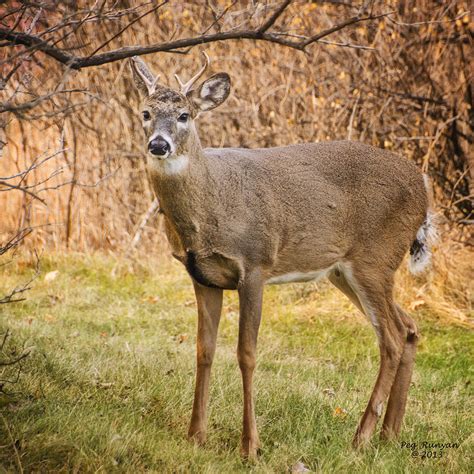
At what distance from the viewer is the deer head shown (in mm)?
4207

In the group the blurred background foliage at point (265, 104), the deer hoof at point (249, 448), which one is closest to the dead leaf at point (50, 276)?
the blurred background foliage at point (265, 104)

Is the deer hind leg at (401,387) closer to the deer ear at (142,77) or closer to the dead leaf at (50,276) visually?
the deer ear at (142,77)

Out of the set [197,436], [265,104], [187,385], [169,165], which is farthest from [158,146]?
[265,104]

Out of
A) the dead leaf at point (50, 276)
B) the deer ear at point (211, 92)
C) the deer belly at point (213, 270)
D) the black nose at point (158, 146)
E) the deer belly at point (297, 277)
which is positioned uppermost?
the deer ear at point (211, 92)

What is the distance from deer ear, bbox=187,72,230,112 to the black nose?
0.53 meters

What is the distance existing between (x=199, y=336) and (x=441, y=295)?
3.39 meters

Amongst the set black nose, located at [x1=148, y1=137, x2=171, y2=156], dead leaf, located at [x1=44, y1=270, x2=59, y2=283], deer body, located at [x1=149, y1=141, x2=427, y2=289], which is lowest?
dead leaf, located at [x1=44, y1=270, x2=59, y2=283]

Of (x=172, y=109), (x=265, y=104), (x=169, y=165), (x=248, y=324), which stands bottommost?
(x=248, y=324)

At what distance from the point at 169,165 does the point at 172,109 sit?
0.30 metres

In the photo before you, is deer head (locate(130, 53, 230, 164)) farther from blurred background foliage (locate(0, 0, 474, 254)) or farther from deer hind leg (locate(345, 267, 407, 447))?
blurred background foliage (locate(0, 0, 474, 254))

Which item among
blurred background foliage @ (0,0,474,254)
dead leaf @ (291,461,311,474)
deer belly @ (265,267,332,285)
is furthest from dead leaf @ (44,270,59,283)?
dead leaf @ (291,461,311,474)

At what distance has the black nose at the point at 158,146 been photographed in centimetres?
412

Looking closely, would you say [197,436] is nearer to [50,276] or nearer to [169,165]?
[169,165]

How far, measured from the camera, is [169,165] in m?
4.32
